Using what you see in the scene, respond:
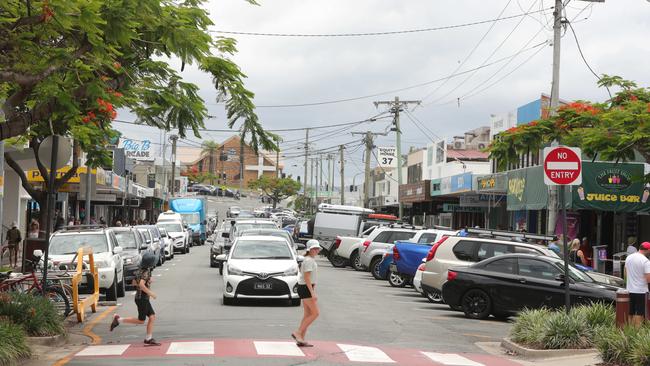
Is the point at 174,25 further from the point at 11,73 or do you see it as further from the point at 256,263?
the point at 256,263

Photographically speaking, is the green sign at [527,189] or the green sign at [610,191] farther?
the green sign at [527,189]

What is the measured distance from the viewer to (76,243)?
23.3 metres

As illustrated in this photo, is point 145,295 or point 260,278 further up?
point 145,295

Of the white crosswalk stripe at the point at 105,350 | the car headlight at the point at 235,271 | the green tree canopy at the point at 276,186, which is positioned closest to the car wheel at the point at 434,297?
the car headlight at the point at 235,271

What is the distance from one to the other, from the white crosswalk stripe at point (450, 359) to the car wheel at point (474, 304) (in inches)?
233

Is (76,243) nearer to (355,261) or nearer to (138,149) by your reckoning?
(355,261)

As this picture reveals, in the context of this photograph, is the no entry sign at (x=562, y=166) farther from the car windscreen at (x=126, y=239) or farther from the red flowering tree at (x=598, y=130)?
the car windscreen at (x=126, y=239)

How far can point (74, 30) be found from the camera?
1238cm

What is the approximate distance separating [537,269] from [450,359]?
6576 mm

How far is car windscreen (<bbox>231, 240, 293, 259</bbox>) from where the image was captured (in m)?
21.9

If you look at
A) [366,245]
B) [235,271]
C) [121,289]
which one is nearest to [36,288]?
[235,271]

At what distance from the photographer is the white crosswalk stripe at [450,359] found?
13.6 meters

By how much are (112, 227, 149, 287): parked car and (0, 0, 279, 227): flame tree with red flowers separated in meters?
7.93

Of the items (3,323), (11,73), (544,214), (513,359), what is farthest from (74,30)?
(544,214)
